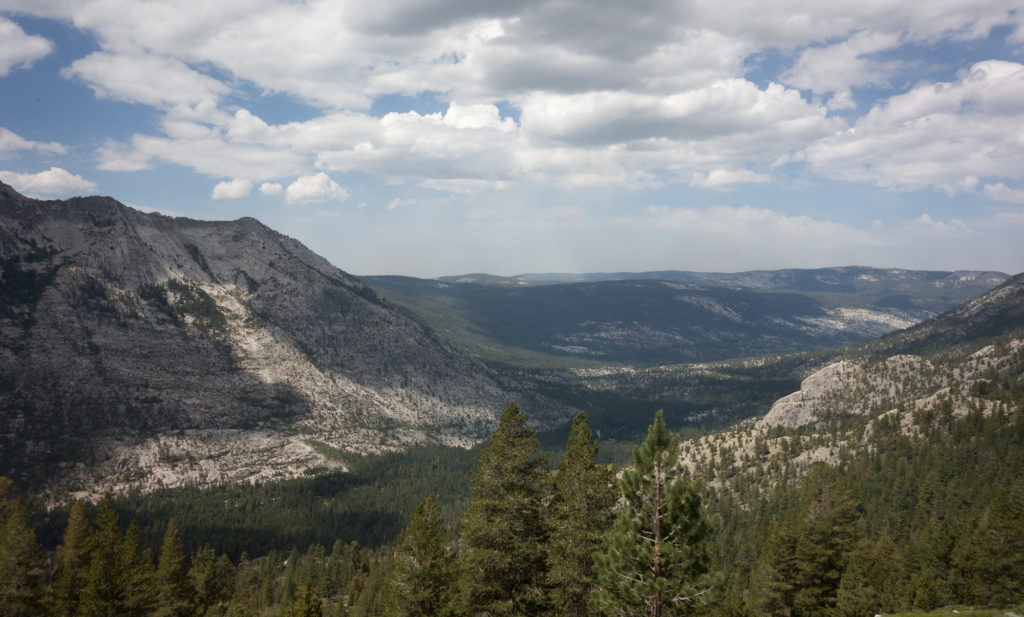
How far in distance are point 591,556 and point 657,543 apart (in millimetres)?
5793

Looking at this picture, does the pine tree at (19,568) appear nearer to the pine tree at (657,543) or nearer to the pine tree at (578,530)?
the pine tree at (578,530)

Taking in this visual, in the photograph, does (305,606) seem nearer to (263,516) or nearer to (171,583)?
(171,583)

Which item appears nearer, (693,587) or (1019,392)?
(693,587)

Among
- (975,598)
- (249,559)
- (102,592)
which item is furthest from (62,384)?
(975,598)

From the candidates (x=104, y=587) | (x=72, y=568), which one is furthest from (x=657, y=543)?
(x=72, y=568)

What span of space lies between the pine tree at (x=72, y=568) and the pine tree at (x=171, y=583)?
260 inches

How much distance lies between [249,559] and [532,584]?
153 meters

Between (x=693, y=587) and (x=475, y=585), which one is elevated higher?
(x=693, y=587)

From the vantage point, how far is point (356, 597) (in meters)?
107

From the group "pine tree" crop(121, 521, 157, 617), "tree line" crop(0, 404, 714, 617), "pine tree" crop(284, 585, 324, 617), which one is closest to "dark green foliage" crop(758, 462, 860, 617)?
"tree line" crop(0, 404, 714, 617)

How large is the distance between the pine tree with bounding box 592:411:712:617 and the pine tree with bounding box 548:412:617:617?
2525mm

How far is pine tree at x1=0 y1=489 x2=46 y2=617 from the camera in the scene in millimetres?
47500

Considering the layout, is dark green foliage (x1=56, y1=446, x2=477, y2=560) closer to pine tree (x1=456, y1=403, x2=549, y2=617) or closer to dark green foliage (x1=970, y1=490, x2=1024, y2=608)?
pine tree (x1=456, y1=403, x2=549, y2=617)

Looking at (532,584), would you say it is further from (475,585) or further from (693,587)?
(693,587)
